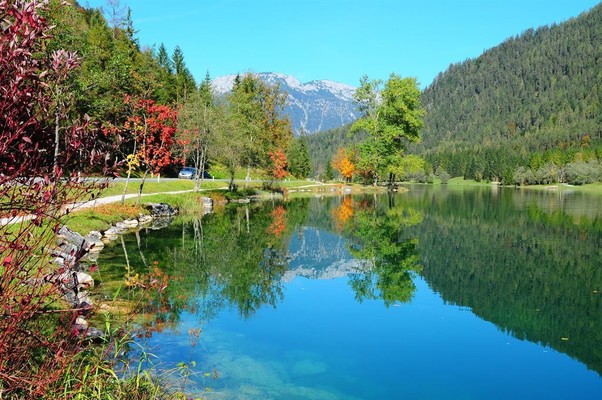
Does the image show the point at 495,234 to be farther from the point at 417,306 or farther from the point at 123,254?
the point at 123,254

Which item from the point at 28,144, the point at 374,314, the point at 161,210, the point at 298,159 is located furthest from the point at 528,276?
the point at 298,159

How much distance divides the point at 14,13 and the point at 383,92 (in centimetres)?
8404

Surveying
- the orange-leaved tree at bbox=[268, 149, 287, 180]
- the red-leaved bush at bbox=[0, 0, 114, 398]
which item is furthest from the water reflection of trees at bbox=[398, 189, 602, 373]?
the orange-leaved tree at bbox=[268, 149, 287, 180]

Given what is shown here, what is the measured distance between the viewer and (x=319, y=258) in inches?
1035

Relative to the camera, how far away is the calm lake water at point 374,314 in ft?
36.9

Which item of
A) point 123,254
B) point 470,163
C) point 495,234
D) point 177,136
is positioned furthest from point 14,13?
point 470,163

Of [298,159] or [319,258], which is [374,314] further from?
[298,159]

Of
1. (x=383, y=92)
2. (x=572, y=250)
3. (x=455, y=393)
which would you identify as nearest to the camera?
(x=455, y=393)

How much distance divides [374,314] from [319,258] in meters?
9.78

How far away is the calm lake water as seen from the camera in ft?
36.9

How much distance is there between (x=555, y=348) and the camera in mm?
13625

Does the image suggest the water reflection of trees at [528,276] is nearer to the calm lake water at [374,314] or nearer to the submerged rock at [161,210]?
the calm lake water at [374,314]

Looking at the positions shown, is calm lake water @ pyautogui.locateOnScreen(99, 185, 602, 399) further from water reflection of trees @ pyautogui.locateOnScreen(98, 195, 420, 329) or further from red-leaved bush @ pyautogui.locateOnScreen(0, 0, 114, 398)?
red-leaved bush @ pyautogui.locateOnScreen(0, 0, 114, 398)

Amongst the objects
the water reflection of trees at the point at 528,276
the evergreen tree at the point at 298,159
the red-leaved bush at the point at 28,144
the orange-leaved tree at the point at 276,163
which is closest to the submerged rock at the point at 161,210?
the water reflection of trees at the point at 528,276
